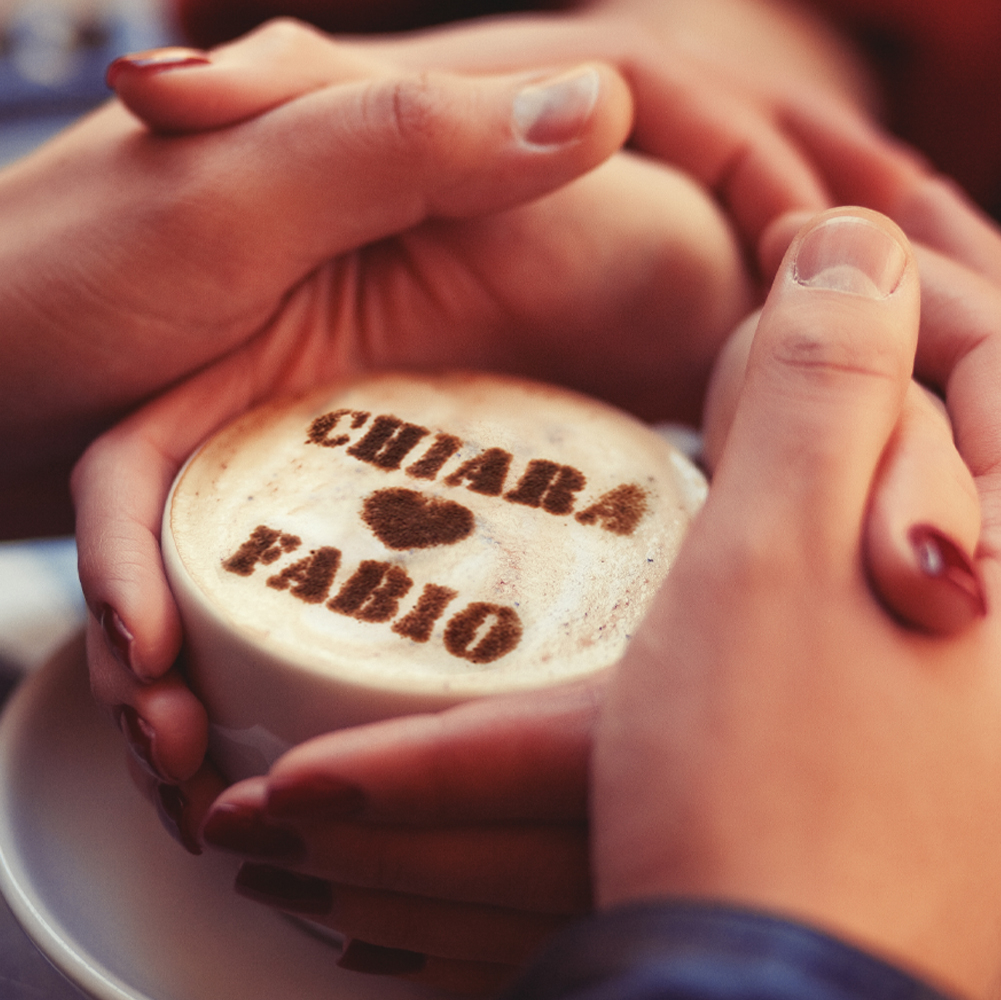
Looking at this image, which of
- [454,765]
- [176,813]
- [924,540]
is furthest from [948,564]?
[176,813]

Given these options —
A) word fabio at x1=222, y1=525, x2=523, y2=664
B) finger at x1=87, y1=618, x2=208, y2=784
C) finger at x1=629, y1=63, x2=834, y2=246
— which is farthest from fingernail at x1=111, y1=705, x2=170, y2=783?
finger at x1=629, y1=63, x2=834, y2=246

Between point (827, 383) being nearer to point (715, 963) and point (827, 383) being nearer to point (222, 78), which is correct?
point (715, 963)

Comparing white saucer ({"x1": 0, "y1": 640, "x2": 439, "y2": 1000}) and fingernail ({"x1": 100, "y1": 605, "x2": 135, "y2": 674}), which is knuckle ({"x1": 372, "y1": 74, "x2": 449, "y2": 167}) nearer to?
fingernail ({"x1": 100, "y1": 605, "x2": 135, "y2": 674})

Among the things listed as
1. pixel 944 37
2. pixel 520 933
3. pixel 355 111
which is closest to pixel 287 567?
pixel 520 933

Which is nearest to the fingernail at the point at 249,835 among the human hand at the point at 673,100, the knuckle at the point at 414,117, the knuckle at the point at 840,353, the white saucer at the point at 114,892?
the white saucer at the point at 114,892

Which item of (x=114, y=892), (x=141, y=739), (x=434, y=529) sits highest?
(x=434, y=529)

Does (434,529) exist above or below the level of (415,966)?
above

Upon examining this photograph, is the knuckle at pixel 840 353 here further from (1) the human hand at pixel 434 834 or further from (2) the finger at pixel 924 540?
(1) the human hand at pixel 434 834

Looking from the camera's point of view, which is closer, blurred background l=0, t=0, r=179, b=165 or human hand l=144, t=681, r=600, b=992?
human hand l=144, t=681, r=600, b=992
